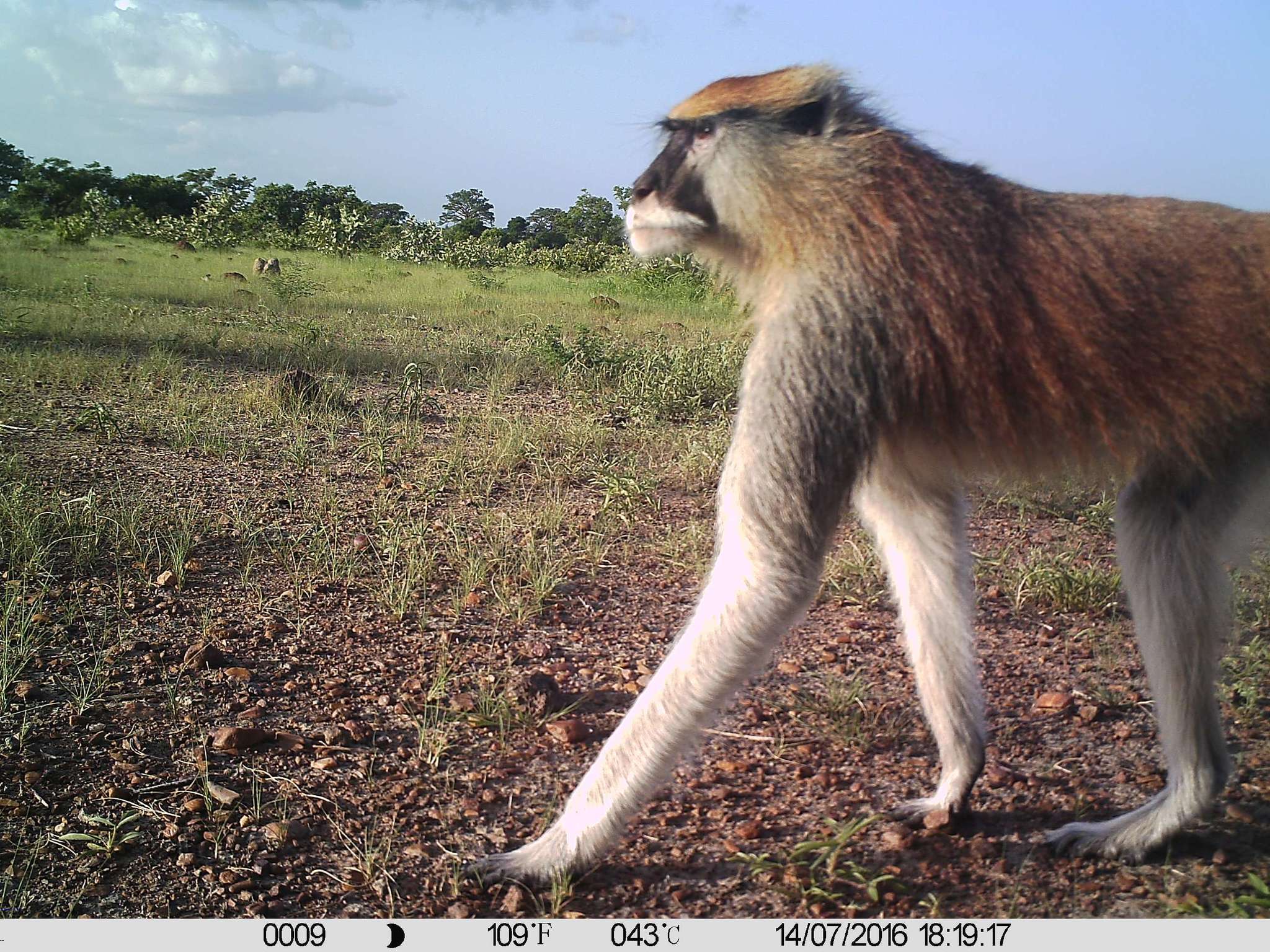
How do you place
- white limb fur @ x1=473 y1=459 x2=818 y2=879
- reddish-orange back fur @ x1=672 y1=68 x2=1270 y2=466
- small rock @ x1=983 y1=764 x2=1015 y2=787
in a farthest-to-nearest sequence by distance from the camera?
small rock @ x1=983 y1=764 x2=1015 y2=787 < reddish-orange back fur @ x1=672 y1=68 x2=1270 y2=466 < white limb fur @ x1=473 y1=459 x2=818 y2=879

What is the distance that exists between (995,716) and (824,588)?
2.85 feet

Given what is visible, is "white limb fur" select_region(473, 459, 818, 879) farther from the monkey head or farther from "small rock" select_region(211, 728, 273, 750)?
"small rock" select_region(211, 728, 273, 750)

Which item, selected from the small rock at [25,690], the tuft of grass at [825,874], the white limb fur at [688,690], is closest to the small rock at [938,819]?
the tuft of grass at [825,874]

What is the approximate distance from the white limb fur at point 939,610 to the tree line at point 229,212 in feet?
47.3

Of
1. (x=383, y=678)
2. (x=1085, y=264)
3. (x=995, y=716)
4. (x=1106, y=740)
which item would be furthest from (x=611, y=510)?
(x=1085, y=264)

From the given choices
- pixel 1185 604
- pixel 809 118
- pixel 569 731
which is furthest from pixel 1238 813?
pixel 809 118

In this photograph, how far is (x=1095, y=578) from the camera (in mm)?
3555

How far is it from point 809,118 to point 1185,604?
140 centimetres

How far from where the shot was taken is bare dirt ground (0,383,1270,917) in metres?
2.04

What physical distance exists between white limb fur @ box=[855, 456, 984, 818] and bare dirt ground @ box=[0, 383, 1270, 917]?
0.50 ft

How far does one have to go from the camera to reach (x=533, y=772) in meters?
2.50

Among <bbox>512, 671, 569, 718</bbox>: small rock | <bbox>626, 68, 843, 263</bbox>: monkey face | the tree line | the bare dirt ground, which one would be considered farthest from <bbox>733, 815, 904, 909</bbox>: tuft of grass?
the tree line

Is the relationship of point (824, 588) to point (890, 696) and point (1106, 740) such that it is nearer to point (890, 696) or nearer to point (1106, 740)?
point (890, 696)
